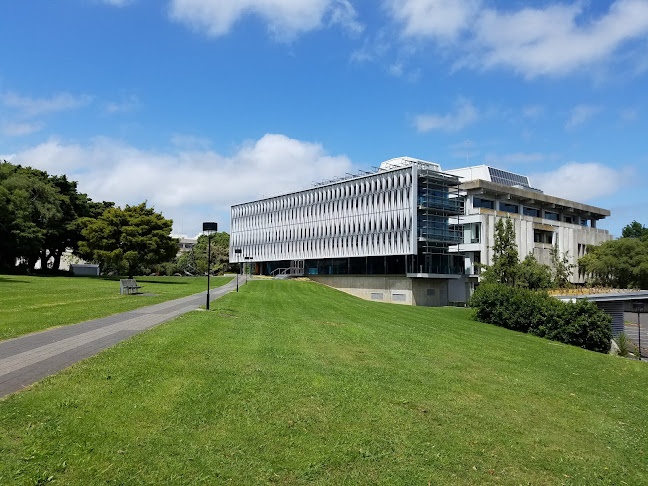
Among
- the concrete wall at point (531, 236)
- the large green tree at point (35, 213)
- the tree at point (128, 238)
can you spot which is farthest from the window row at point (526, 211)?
the large green tree at point (35, 213)

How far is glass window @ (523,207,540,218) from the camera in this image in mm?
73812

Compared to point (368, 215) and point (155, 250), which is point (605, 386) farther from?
point (368, 215)

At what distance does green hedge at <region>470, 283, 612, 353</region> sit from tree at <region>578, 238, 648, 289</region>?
4855 cm

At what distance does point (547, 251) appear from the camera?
69062mm

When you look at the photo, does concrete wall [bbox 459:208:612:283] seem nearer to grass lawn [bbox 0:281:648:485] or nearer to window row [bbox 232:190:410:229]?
window row [bbox 232:190:410:229]

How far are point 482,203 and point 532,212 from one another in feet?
43.7

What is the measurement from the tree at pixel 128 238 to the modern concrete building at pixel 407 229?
11760mm

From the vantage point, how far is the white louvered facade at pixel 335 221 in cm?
5884

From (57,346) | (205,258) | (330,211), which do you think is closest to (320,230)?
(330,211)

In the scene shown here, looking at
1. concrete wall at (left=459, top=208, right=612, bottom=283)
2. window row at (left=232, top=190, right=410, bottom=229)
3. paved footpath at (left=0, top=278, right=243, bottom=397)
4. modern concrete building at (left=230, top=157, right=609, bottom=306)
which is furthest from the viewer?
concrete wall at (left=459, top=208, right=612, bottom=283)

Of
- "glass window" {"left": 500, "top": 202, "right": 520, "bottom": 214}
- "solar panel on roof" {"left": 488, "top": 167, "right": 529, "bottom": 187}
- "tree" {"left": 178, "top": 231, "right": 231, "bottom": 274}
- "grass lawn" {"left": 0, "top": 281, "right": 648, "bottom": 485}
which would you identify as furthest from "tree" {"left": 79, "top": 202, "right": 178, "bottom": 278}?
"solar panel on roof" {"left": 488, "top": 167, "right": 529, "bottom": 187}

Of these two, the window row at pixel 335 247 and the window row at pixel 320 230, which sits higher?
the window row at pixel 320 230

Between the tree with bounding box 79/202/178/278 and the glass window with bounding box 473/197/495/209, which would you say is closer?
the tree with bounding box 79/202/178/278

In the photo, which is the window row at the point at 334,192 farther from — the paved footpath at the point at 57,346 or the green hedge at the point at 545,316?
the paved footpath at the point at 57,346
